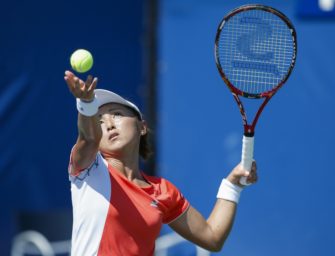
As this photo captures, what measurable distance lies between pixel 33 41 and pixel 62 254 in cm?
172

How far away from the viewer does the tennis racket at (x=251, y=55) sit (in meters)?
3.83

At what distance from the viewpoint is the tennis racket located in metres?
3.83

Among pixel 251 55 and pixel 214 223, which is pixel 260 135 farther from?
pixel 214 223

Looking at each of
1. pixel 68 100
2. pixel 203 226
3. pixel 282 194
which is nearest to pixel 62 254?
pixel 68 100

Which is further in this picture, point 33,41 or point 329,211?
point 33,41

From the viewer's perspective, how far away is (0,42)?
6168 mm

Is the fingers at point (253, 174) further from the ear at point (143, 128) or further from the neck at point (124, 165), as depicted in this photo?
the ear at point (143, 128)

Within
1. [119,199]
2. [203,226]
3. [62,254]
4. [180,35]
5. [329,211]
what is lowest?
[62,254]

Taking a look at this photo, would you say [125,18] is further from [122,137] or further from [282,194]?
[122,137]

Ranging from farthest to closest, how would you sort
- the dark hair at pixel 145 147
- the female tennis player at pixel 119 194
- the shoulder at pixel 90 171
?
the dark hair at pixel 145 147, the shoulder at pixel 90 171, the female tennis player at pixel 119 194

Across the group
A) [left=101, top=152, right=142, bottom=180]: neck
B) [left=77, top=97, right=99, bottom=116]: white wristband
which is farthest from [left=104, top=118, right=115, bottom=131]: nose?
[left=77, top=97, right=99, bottom=116]: white wristband

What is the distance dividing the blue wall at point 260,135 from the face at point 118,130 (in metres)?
2.27

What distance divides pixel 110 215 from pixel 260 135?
275 centimetres

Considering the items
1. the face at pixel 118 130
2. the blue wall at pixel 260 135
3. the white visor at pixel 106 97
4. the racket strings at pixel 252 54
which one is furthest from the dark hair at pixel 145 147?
the blue wall at pixel 260 135
